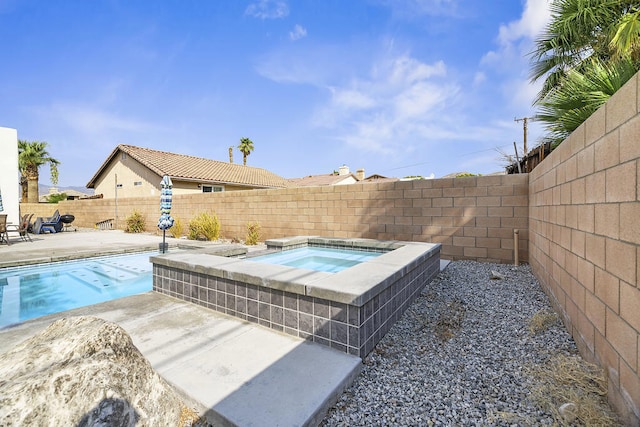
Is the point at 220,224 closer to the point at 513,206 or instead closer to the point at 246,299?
the point at 246,299

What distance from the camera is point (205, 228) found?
10.0m

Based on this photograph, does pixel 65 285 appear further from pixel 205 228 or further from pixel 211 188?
pixel 211 188

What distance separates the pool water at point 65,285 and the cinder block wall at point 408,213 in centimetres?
362

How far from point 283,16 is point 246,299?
31.8 ft

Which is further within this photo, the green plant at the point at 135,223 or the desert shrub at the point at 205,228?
the green plant at the point at 135,223

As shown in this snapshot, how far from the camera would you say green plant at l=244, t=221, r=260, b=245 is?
9.20 metres

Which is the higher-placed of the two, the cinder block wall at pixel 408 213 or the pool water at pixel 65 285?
the cinder block wall at pixel 408 213

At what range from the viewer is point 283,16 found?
9445mm

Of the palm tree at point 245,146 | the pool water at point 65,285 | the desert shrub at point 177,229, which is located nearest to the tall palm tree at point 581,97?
the pool water at point 65,285

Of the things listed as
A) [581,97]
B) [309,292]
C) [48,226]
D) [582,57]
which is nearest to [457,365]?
[309,292]

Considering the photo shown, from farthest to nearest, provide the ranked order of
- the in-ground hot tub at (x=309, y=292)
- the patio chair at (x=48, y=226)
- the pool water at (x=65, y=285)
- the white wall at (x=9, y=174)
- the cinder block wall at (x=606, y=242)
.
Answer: the patio chair at (x=48, y=226)
the white wall at (x=9, y=174)
the pool water at (x=65, y=285)
the in-ground hot tub at (x=309, y=292)
the cinder block wall at (x=606, y=242)

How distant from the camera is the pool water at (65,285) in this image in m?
4.37

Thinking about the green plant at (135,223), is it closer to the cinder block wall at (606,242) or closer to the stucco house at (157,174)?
the stucco house at (157,174)

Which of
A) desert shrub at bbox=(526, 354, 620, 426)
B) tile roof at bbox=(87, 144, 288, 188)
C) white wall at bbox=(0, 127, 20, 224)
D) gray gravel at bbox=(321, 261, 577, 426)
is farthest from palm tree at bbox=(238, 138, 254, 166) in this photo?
desert shrub at bbox=(526, 354, 620, 426)
